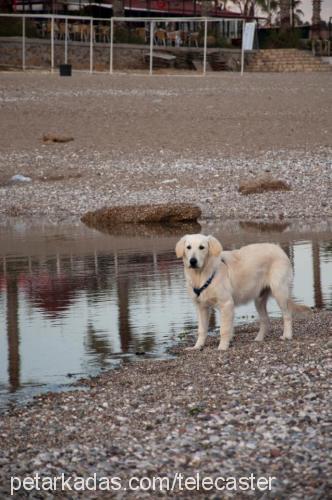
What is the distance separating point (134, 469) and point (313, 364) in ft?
8.21

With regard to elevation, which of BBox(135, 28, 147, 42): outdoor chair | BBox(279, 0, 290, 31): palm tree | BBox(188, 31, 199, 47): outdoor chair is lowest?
BBox(188, 31, 199, 47): outdoor chair

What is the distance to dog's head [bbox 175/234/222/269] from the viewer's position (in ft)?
35.5

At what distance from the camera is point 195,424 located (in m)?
8.23

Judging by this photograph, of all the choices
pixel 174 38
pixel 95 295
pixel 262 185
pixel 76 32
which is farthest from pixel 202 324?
pixel 174 38

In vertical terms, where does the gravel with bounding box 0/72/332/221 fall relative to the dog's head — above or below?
below

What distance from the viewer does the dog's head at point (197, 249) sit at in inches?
426

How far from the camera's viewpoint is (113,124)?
3162cm

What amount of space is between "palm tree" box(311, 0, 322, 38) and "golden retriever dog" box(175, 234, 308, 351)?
173ft

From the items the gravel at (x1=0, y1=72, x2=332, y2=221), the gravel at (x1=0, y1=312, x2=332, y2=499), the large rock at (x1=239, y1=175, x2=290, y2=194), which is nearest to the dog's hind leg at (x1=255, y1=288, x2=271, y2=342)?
the gravel at (x1=0, y1=312, x2=332, y2=499)

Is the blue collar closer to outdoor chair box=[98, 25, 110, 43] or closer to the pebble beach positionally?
the pebble beach

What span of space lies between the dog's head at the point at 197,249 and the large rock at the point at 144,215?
1033cm

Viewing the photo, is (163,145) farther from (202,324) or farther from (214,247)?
(214,247)

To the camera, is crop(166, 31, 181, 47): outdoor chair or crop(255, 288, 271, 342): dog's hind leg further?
crop(166, 31, 181, 47): outdoor chair

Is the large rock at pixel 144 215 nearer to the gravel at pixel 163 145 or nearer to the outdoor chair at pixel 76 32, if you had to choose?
the gravel at pixel 163 145
